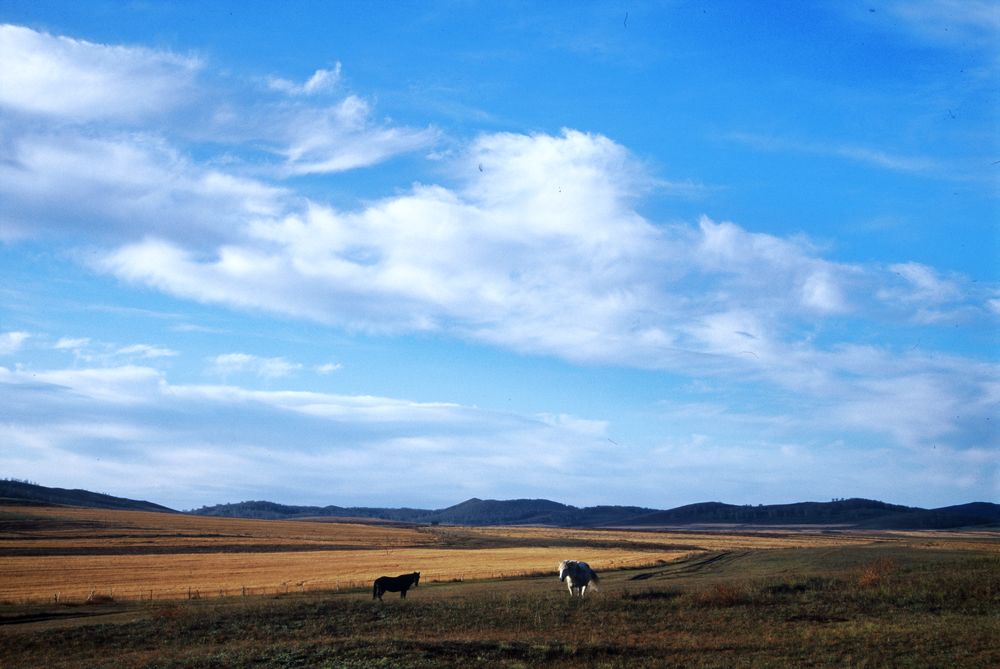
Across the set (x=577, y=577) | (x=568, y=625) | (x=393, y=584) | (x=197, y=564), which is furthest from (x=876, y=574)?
(x=197, y=564)

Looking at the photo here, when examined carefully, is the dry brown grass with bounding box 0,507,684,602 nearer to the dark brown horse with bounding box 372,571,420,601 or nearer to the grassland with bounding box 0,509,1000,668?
the grassland with bounding box 0,509,1000,668

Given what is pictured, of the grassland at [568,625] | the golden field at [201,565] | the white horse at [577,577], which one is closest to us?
the grassland at [568,625]

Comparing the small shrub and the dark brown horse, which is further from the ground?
the small shrub

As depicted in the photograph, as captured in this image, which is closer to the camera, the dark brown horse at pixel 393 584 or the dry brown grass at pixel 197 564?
the dark brown horse at pixel 393 584

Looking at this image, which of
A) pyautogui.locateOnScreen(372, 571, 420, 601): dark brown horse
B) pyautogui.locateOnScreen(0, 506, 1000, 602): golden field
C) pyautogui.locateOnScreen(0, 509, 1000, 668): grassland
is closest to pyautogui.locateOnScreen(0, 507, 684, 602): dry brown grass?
pyautogui.locateOnScreen(0, 506, 1000, 602): golden field

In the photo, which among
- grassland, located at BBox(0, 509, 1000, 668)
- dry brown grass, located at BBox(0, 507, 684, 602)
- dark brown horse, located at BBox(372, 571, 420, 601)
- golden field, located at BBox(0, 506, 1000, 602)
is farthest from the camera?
dry brown grass, located at BBox(0, 507, 684, 602)

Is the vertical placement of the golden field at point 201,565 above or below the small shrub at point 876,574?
below

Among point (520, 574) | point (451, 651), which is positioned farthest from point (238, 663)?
point (520, 574)

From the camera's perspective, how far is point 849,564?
46031mm

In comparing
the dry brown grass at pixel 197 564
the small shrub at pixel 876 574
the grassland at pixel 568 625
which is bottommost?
the dry brown grass at pixel 197 564

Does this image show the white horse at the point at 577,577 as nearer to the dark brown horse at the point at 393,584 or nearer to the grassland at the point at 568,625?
the grassland at the point at 568,625

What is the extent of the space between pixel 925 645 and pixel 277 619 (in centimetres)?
1977

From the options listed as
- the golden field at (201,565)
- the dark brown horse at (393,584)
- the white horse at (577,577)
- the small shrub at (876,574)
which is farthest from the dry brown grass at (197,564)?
the small shrub at (876,574)

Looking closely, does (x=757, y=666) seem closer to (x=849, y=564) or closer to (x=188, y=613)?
(x=188, y=613)
